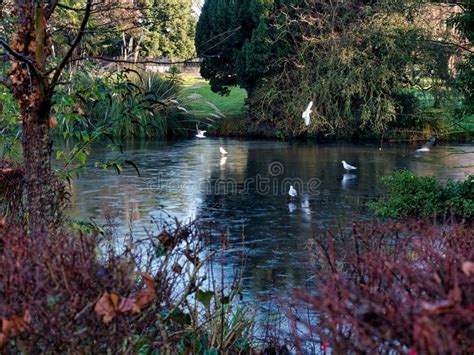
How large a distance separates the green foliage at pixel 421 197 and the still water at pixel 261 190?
0.36m

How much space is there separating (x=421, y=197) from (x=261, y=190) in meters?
4.04

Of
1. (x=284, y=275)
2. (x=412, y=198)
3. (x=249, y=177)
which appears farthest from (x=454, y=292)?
(x=249, y=177)

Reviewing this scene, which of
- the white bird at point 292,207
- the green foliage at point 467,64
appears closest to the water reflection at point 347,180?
the white bird at point 292,207

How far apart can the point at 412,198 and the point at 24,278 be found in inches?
373

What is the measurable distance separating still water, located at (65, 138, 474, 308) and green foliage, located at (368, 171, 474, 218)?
0.36 meters

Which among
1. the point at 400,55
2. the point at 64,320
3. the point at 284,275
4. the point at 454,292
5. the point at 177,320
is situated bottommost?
the point at 284,275

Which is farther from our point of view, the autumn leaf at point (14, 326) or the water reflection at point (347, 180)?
the water reflection at point (347, 180)

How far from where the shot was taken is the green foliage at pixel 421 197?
1062 centimetres

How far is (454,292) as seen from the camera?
1726mm

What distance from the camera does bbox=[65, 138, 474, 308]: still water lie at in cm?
859

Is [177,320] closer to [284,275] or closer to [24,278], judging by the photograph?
[24,278]

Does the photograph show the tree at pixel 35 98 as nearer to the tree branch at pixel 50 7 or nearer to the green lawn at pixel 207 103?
the tree branch at pixel 50 7

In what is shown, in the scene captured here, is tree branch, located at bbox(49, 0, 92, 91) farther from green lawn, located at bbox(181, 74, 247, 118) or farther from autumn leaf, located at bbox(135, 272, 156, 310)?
green lawn, located at bbox(181, 74, 247, 118)

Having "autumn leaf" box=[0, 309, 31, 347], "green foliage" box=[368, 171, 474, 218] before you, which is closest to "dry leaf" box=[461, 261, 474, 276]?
"autumn leaf" box=[0, 309, 31, 347]
